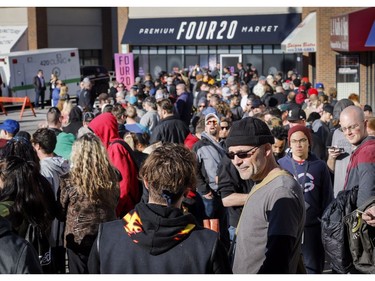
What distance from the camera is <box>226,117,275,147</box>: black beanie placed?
13.7 ft

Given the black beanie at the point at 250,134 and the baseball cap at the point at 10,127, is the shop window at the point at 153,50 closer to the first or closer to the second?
the baseball cap at the point at 10,127

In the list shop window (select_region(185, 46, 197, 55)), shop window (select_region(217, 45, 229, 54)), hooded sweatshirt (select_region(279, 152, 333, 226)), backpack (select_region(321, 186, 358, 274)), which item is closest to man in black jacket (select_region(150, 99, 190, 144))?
hooded sweatshirt (select_region(279, 152, 333, 226))

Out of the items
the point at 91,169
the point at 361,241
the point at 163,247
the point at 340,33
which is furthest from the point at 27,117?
the point at 163,247

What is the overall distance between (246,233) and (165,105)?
7.77 m

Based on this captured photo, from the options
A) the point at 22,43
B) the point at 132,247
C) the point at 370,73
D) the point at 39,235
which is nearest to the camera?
the point at 132,247

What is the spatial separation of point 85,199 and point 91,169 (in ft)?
0.83

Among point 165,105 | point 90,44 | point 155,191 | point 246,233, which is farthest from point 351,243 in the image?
point 90,44

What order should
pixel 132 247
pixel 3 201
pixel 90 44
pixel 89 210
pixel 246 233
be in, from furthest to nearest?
pixel 90 44
pixel 89 210
pixel 3 201
pixel 246 233
pixel 132 247

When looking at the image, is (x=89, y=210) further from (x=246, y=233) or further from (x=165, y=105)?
(x=165, y=105)

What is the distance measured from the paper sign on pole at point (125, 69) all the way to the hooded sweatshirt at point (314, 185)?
18.0 m

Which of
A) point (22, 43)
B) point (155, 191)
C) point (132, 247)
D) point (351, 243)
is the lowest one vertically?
point (351, 243)

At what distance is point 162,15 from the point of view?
136 ft

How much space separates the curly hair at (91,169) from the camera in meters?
6.22

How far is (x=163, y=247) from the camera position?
3.57 m
